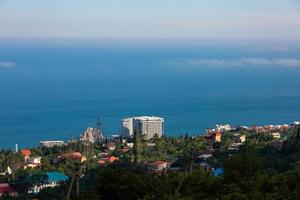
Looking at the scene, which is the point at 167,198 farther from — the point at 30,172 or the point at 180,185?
the point at 30,172

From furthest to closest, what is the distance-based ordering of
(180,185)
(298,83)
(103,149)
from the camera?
(298,83) < (103,149) < (180,185)

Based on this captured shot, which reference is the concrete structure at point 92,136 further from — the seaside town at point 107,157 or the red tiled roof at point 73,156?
the red tiled roof at point 73,156

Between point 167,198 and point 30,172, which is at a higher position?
point 167,198

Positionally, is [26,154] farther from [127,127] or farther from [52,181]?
[127,127]

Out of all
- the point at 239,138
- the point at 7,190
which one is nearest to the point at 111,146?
the point at 239,138

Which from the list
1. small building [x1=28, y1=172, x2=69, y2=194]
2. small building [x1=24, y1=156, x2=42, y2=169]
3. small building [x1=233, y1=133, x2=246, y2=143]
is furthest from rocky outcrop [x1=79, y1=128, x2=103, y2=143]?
small building [x1=28, y1=172, x2=69, y2=194]

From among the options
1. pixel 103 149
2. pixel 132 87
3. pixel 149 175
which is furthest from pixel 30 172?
pixel 132 87

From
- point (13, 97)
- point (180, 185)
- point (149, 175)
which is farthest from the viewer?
point (13, 97)
